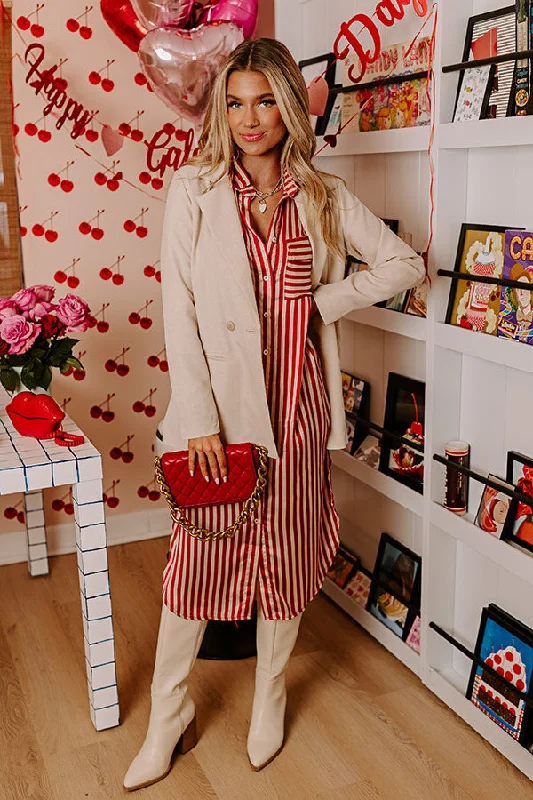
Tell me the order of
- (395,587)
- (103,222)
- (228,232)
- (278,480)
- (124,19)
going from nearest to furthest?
1. (228,232)
2. (278,480)
3. (395,587)
4. (124,19)
5. (103,222)

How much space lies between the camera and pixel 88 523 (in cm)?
200

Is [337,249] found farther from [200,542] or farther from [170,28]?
[170,28]

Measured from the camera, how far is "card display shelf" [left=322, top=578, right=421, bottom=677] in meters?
2.31

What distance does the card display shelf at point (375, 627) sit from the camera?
2.31 m

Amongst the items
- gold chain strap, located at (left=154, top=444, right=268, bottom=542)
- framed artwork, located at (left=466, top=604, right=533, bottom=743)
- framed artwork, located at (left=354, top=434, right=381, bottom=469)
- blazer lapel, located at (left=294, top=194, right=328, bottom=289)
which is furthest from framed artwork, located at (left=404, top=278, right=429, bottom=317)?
framed artwork, located at (left=466, top=604, right=533, bottom=743)

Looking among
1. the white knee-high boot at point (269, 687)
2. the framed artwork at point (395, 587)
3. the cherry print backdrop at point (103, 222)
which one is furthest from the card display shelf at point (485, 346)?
the cherry print backdrop at point (103, 222)

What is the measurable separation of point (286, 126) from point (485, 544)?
100 cm

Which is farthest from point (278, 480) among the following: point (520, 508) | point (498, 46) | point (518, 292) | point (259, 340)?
point (498, 46)

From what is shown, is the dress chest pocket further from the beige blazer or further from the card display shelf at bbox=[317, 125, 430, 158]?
the card display shelf at bbox=[317, 125, 430, 158]

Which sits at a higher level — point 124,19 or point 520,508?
point 124,19

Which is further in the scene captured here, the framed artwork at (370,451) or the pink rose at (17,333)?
the framed artwork at (370,451)

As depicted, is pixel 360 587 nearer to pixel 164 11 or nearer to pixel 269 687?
pixel 269 687

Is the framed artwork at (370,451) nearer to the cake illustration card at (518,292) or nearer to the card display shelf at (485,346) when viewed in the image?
the card display shelf at (485,346)

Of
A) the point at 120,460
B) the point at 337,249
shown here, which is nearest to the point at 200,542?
the point at 337,249
